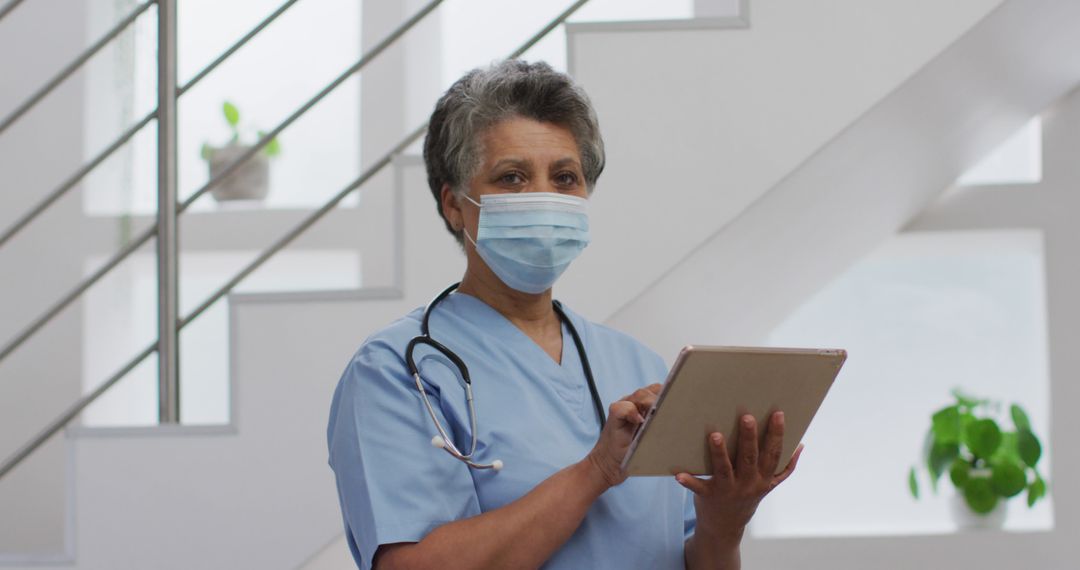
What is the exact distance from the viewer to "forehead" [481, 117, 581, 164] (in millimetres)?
1123

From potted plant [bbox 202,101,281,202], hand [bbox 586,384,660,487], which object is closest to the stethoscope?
hand [bbox 586,384,660,487]

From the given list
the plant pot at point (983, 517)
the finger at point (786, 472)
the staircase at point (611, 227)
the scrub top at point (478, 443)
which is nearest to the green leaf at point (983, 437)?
the plant pot at point (983, 517)

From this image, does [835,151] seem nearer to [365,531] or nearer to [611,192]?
[611,192]

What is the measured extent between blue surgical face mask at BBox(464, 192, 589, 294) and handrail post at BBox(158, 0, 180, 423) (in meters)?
0.72

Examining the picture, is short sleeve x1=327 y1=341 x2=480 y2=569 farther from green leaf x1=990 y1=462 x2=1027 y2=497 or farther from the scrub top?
green leaf x1=990 y1=462 x2=1027 y2=497

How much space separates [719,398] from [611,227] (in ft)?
2.41

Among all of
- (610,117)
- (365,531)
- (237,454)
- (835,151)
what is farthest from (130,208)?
(365,531)

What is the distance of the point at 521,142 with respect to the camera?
1.12 metres

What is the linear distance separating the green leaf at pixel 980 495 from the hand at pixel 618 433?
5.70 feet

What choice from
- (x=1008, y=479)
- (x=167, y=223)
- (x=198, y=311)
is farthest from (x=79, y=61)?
(x=1008, y=479)

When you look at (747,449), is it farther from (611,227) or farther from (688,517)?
(611,227)

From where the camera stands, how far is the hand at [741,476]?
97 cm

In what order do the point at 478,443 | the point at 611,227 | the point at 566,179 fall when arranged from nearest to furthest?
1. the point at 478,443
2. the point at 566,179
3. the point at 611,227

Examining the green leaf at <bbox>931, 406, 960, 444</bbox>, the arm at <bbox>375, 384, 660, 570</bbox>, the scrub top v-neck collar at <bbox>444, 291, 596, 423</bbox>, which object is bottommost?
the green leaf at <bbox>931, 406, 960, 444</bbox>
